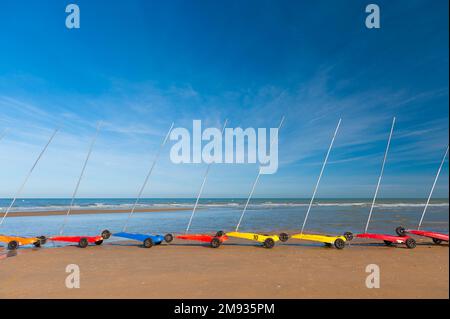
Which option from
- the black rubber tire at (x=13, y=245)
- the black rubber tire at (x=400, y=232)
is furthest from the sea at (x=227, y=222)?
the black rubber tire at (x=13, y=245)

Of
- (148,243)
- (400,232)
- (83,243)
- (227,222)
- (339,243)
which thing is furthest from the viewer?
(227,222)

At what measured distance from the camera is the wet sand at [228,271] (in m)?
7.95

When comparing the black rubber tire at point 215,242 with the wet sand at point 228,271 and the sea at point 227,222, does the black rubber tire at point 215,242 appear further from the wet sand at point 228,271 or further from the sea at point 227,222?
the sea at point 227,222

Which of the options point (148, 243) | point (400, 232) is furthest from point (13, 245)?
point (400, 232)

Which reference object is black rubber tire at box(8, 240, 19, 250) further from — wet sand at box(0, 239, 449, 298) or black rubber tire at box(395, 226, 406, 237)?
black rubber tire at box(395, 226, 406, 237)

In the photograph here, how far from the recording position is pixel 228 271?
10.3m

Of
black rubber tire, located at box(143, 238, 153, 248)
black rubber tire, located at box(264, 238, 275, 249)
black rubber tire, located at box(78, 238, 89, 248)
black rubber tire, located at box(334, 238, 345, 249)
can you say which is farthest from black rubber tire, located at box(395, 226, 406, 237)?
black rubber tire, located at box(78, 238, 89, 248)

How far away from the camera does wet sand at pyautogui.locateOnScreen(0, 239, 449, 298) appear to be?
7.95 m

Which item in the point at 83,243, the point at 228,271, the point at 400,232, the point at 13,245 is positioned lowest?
the point at 228,271

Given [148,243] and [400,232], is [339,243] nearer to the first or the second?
[400,232]
